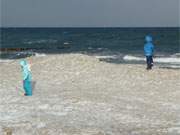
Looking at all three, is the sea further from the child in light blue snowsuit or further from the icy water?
the child in light blue snowsuit

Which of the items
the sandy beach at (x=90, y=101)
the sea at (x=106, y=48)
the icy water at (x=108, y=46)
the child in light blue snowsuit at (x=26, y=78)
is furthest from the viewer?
the icy water at (x=108, y=46)

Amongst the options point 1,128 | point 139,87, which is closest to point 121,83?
point 139,87

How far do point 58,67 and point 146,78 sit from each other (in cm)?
559

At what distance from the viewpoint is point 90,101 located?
1814 centimetres

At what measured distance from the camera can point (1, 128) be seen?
567 inches

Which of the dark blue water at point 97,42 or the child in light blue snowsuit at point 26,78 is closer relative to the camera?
the child in light blue snowsuit at point 26,78

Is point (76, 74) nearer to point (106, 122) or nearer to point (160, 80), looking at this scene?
point (160, 80)

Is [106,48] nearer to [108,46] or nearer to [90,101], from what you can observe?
[108,46]

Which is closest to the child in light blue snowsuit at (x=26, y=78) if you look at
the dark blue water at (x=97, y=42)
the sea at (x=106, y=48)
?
the sea at (x=106, y=48)

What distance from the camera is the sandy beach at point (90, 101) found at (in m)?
14.6

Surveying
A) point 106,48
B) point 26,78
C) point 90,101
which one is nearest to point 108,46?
point 106,48

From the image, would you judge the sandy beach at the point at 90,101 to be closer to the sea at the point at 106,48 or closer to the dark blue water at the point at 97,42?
the sea at the point at 106,48

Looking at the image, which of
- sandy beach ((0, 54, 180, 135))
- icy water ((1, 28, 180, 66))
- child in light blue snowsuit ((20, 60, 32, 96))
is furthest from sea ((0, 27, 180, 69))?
child in light blue snowsuit ((20, 60, 32, 96))

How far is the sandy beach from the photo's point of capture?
48.0ft
